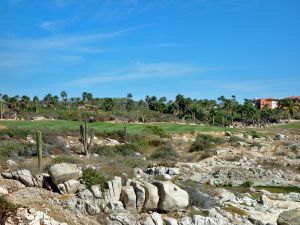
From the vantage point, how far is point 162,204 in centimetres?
1645

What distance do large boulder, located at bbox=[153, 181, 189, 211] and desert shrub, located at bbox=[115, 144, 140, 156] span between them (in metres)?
24.9

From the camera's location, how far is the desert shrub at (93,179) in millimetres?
16234

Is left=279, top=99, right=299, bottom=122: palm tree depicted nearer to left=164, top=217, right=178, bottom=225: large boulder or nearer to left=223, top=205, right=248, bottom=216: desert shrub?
left=223, top=205, right=248, bottom=216: desert shrub

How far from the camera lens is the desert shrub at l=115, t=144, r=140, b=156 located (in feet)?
139

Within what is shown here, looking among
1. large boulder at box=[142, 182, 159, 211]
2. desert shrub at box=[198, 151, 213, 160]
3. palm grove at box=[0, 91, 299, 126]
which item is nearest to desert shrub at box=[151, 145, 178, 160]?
desert shrub at box=[198, 151, 213, 160]

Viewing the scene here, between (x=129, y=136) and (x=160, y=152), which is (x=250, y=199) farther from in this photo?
(x=129, y=136)

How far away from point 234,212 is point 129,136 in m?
35.1

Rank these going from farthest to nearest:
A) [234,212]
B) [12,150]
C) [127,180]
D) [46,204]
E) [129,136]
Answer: [129,136] → [12,150] → [234,212] → [127,180] → [46,204]

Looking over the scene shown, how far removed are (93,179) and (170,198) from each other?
10.00ft

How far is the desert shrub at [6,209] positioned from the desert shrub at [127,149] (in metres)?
28.6

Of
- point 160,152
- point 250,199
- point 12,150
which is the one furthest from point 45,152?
point 250,199

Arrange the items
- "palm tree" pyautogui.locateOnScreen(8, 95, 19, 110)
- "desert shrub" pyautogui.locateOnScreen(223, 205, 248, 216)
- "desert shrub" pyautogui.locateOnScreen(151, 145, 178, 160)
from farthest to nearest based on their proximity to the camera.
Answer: "palm tree" pyautogui.locateOnScreen(8, 95, 19, 110)
"desert shrub" pyautogui.locateOnScreen(151, 145, 178, 160)
"desert shrub" pyautogui.locateOnScreen(223, 205, 248, 216)

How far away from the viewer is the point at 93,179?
1634 cm

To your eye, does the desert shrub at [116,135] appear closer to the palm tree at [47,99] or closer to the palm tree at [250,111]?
the palm tree at [47,99]
